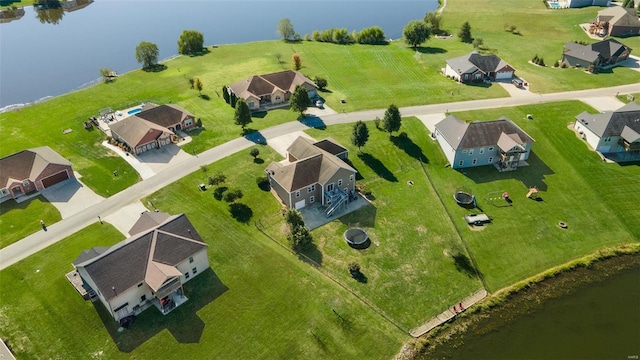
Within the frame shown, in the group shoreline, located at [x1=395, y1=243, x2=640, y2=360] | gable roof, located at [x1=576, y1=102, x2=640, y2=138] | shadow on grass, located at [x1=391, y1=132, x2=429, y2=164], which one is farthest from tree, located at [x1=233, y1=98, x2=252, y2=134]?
gable roof, located at [x1=576, y1=102, x2=640, y2=138]

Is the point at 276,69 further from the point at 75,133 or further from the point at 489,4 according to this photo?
the point at 489,4

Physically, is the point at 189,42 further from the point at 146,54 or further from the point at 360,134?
the point at 360,134

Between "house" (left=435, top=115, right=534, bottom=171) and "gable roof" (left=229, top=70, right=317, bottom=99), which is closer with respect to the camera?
"house" (left=435, top=115, right=534, bottom=171)

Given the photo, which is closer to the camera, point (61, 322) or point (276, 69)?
point (61, 322)

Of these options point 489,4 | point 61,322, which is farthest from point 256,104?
point 489,4

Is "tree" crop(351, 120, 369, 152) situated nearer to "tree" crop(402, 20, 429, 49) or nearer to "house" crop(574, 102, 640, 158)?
"house" crop(574, 102, 640, 158)

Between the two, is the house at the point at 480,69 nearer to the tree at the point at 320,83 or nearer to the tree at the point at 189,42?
the tree at the point at 320,83
